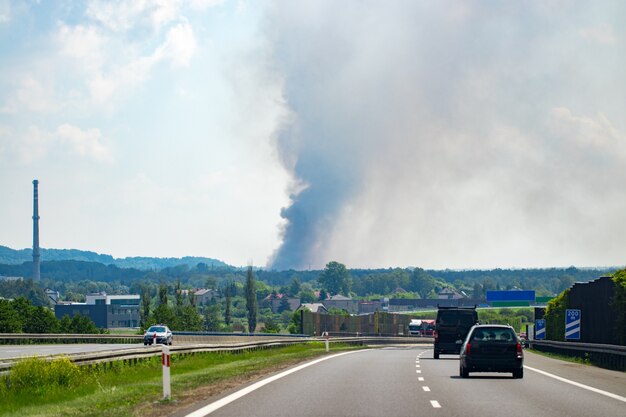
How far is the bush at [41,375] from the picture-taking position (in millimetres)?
25078

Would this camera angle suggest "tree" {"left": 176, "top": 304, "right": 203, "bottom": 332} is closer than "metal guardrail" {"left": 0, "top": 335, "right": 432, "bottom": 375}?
No

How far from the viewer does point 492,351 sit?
2977cm

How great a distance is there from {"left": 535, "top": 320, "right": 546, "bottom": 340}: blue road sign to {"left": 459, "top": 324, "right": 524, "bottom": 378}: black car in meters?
44.8

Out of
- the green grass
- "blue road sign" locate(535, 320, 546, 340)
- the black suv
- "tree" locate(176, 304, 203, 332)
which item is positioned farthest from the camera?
"tree" locate(176, 304, 203, 332)

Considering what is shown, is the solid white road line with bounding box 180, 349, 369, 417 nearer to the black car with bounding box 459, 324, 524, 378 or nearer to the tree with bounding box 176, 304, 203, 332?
the black car with bounding box 459, 324, 524, 378

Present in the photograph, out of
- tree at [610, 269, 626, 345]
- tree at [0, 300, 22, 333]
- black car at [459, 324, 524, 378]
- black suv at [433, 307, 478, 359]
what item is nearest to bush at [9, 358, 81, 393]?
black car at [459, 324, 524, 378]

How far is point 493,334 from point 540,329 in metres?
Result: 48.9

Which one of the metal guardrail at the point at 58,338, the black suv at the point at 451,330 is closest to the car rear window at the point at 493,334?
the black suv at the point at 451,330

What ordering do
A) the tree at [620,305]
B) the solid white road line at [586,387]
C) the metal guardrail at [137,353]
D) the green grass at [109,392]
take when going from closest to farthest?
the green grass at [109,392] < the solid white road line at [586,387] < the metal guardrail at [137,353] < the tree at [620,305]

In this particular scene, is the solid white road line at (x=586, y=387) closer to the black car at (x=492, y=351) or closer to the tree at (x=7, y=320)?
the black car at (x=492, y=351)

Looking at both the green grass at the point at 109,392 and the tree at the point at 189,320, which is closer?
the green grass at the point at 109,392

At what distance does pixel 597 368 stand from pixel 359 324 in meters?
83.8

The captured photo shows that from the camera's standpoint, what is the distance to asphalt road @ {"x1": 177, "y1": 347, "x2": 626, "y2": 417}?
18.8 m

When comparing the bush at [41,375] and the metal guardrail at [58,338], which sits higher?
the bush at [41,375]
